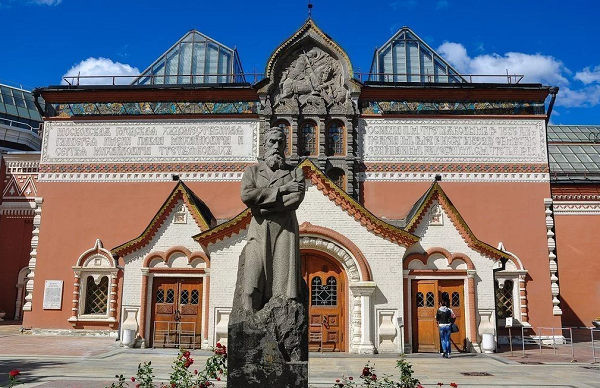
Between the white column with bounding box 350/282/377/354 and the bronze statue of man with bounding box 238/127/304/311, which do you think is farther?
the white column with bounding box 350/282/377/354

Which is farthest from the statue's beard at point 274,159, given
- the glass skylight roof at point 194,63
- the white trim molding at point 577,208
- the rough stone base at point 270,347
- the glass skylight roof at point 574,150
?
the glass skylight roof at point 574,150

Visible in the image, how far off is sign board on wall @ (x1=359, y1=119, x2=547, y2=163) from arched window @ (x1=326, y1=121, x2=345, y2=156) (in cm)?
81

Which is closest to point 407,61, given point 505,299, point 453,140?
point 453,140

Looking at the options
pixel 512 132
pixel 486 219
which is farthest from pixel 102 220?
pixel 512 132

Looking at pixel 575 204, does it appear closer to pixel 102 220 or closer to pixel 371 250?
pixel 371 250

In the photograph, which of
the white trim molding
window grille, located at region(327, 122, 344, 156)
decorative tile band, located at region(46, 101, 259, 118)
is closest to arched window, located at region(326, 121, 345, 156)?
window grille, located at region(327, 122, 344, 156)

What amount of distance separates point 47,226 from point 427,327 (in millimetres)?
15485

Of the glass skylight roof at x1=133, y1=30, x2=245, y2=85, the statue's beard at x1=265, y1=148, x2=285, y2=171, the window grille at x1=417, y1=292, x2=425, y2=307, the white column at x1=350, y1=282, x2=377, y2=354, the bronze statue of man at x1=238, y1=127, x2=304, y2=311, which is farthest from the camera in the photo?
the glass skylight roof at x1=133, y1=30, x2=245, y2=85

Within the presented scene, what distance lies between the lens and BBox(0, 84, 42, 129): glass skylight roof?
1598 inches

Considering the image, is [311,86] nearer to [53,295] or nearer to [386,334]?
[386,334]

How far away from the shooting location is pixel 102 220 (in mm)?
22297

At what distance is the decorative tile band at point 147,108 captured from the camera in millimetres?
22859

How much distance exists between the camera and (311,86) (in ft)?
73.9

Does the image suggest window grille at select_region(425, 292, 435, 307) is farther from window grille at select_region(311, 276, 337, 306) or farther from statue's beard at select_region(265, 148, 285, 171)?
statue's beard at select_region(265, 148, 285, 171)
